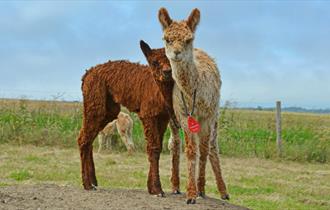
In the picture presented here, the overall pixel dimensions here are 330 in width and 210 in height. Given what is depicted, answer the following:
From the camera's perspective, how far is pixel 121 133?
62.3ft

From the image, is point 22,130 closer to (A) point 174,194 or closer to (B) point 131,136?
(B) point 131,136

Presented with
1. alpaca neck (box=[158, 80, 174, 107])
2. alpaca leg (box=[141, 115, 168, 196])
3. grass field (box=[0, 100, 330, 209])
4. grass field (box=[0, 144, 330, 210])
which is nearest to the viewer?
alpaca neck (box=[158, 80, 174, 107])

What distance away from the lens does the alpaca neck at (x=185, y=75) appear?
771cm

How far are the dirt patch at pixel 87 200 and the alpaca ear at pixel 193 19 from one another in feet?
7.77

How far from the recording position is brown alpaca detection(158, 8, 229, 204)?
760 cm

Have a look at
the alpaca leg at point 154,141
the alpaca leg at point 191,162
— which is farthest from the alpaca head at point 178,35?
the alpaca leg at point 154,141

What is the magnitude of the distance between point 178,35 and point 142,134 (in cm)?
1317

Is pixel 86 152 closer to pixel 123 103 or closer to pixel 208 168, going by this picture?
pixel 123 103

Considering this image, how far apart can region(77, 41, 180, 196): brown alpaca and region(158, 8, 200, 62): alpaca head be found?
3.26 feet

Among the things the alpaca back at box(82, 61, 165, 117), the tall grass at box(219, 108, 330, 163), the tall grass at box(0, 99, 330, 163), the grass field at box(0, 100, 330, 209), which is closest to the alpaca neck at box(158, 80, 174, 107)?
the alpaca back at box(82, 61, 165, 117)

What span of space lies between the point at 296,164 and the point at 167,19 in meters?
11.8

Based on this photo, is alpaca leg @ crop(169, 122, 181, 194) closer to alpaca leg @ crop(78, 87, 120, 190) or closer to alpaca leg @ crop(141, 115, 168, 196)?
alpaca leg @ crop(141, 115, 168, 196)

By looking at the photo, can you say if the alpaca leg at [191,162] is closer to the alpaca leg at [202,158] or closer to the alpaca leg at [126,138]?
the alpaca leg at [202,158]

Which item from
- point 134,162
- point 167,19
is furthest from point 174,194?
point 134,162
